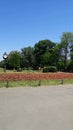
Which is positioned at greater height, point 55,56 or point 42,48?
point 42,48

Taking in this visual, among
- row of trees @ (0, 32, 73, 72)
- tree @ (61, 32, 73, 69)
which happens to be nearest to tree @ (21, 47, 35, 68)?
row of trees @ (0, 32, 73, 72)

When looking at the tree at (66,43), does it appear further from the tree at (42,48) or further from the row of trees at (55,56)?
the tree at (42,48)

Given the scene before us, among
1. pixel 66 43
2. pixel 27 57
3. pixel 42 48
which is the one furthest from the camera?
pixel 27 57

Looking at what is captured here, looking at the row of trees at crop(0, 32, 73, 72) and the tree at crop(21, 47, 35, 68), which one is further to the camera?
the tree at crop(21, 47, 35, 68)

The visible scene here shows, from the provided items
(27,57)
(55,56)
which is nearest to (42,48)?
(27,57)

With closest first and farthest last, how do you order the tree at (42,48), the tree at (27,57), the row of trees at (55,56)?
the row of trees at (55,56) < the tree at (42,48) < the tree at (27,57)

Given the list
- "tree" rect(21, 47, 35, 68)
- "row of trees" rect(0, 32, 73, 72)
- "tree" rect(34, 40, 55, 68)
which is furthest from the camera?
"tree" rect(21, 47, 35, 68)

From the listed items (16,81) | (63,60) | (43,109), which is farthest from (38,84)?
(63,60)

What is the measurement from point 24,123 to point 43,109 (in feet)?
12.2

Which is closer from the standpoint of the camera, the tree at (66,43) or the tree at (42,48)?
the tree at (66,43)

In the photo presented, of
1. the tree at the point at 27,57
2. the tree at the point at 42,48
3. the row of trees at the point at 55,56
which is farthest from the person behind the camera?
the tree at the point at 27,57

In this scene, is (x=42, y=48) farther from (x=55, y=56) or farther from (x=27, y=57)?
(x=55, y=56)

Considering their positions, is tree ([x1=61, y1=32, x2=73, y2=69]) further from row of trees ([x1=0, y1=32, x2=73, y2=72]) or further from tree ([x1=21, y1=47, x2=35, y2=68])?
tree ([x1=21, y1=47, x2=35, y2=68])

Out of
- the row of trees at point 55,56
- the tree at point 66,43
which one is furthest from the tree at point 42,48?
the tree at point 66,43
